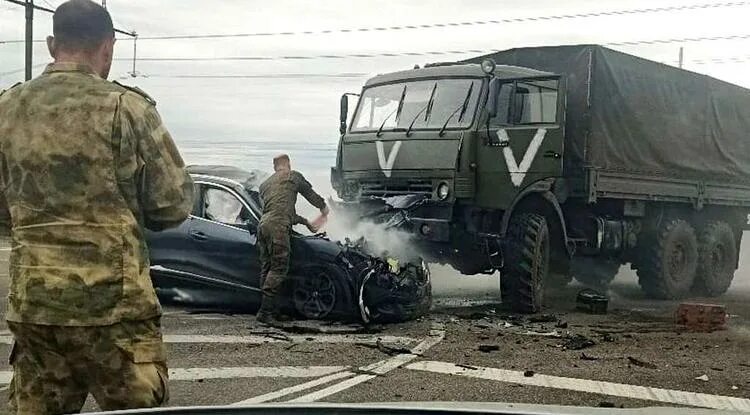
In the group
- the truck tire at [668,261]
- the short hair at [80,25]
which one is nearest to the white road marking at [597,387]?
the short hair at [80,25]

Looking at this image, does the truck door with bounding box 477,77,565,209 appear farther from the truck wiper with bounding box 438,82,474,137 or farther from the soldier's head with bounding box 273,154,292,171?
the soldier's head with bounding box 273,154,292,171

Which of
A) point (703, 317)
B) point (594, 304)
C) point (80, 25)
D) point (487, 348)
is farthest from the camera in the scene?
point (594, 304)

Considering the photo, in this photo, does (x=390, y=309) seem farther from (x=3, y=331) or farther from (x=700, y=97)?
(x=700, y=97)

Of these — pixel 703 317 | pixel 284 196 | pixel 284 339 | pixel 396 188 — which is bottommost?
pixel 284 339

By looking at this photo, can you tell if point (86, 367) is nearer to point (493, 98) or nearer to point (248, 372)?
point (248, 372)

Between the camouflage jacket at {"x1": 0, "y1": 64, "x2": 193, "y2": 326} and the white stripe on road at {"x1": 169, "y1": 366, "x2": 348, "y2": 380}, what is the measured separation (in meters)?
4.17

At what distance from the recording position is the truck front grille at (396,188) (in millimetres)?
10641

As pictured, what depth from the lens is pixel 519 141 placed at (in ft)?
34.2

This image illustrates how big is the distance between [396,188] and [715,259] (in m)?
7.02

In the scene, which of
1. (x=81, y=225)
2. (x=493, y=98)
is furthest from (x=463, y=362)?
(x=81, y=225)

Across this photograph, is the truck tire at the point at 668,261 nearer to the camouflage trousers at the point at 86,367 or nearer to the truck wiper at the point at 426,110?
the truck wiper at the point at 426,110

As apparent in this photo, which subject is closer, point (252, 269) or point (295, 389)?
point (295, 389)

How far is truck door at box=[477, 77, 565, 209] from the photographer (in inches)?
410

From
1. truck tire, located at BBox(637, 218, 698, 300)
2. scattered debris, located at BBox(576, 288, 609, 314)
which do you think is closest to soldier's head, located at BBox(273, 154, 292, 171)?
scattered debris, located at BBox(576, 288, 609, 314)
